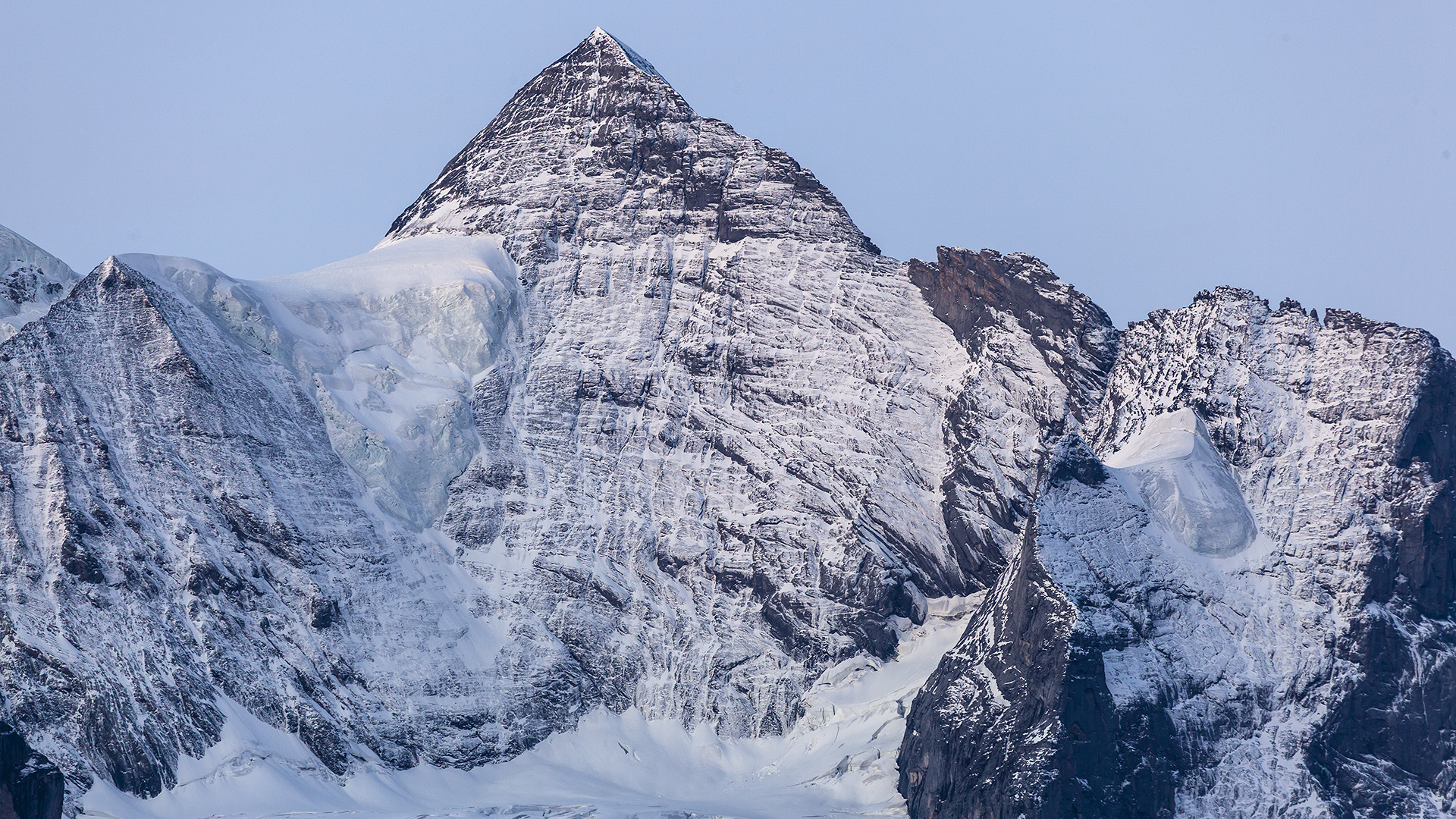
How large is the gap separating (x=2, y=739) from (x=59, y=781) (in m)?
7.85

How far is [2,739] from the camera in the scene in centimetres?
19212

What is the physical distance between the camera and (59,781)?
19812cm
